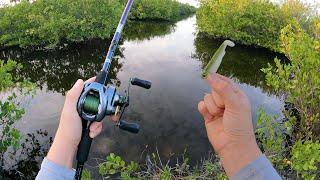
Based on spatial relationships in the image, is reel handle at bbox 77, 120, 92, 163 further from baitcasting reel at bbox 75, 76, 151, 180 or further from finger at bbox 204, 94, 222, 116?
finger at bbox 204, 94, 222, 116

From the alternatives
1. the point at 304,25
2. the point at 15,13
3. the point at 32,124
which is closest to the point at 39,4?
the point at 15,13

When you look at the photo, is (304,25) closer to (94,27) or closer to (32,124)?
(94,27)

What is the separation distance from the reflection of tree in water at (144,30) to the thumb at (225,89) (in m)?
29.7

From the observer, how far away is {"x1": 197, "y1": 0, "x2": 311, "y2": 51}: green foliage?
28469 millimetres

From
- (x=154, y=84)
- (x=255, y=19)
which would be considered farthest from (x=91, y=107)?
(x=255, y=19)

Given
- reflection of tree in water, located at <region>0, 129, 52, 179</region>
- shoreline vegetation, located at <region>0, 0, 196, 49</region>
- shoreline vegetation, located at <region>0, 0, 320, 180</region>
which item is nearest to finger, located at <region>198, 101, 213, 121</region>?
shoreline vegetation, located at <region>0, 0, 320, 180</region>

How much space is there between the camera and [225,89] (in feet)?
6.00

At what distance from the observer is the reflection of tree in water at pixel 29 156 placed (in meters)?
10.7

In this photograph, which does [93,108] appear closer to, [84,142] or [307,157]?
[84,142]

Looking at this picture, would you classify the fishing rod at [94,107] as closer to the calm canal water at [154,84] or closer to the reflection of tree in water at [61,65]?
the calm canal water at [154,84]

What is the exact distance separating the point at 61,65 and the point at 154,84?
589 centimetres

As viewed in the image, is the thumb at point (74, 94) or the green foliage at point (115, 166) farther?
the green foliage at point (115, 166)

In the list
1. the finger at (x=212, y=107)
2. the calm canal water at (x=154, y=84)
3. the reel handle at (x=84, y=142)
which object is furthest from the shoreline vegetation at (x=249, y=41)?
the finger at (x=212, y=107)

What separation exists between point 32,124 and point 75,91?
39.5 feet
